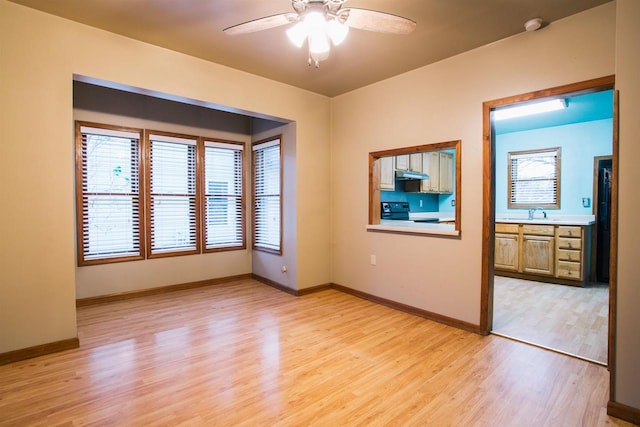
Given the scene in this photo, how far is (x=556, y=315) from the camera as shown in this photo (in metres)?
3.51

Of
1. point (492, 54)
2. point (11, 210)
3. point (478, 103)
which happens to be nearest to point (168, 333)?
point (11, 210)

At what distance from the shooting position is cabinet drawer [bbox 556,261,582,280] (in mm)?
4625

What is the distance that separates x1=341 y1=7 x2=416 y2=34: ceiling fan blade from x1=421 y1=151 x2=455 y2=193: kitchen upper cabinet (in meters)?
4.23

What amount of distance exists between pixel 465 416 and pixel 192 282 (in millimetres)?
3918

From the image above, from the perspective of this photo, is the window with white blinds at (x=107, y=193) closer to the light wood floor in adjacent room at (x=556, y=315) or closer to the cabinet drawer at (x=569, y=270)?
the light wood floor in adjacent room at (x=556, y=315)

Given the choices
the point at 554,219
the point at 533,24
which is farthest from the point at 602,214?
the point at 533,24

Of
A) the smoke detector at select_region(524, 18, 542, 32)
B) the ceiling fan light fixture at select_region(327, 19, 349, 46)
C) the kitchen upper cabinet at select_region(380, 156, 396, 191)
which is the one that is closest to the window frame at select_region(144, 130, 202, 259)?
the kitchen upper cabinet at select_region(380, 156, 396, 191)

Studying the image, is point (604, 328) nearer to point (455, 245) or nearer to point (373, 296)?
point (455, 245)

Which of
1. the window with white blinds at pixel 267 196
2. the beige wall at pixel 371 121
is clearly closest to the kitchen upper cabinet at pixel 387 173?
the beige wall at pixel 371 121

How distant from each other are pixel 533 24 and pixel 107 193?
4.77 metres

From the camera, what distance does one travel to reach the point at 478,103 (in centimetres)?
307

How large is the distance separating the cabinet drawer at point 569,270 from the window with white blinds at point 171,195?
5384 mm

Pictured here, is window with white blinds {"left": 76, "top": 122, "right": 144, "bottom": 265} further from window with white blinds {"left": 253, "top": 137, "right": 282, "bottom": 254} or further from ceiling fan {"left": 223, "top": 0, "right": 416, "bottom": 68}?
ceiling fan {"left": 223, "top": 0, "right": 416, "bottom": 68}

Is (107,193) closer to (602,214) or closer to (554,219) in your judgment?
(554,219)
